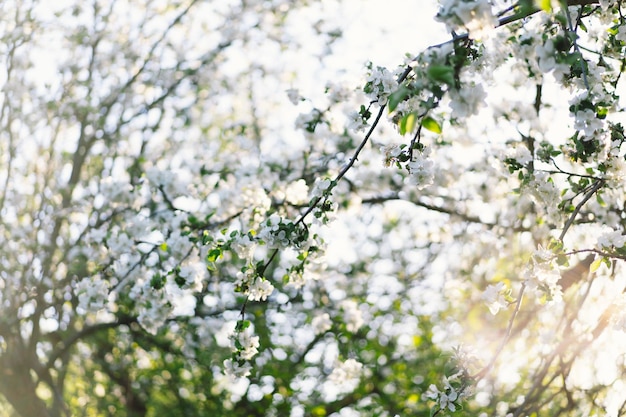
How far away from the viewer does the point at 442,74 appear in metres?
1.57

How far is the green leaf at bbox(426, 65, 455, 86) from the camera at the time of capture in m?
1.57

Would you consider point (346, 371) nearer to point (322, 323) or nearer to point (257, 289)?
point (322, 323)

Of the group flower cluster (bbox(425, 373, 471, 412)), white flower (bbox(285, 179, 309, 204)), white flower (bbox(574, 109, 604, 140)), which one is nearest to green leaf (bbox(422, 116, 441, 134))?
white flower (bbox(574, 109, 604, 140))

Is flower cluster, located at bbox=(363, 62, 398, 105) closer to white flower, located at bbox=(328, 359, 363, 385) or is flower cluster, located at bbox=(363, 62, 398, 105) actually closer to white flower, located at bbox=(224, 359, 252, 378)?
white flower, located at bbox=(224, 359, 252, 378)

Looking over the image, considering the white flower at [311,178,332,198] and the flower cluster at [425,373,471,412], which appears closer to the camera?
the flower cluster at [425,373,471,412]

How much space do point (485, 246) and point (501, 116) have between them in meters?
1.41

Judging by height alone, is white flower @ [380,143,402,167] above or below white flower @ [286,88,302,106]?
below

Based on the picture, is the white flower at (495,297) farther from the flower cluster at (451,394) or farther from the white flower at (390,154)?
the white flower at (390,154)

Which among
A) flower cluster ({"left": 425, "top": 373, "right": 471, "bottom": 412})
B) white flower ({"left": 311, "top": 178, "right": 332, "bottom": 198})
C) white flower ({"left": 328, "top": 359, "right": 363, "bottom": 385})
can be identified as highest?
white flower ({"left": 328, "top": 359, "right": 363, "bottom": 385})

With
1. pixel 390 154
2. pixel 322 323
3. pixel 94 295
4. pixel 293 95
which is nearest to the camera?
pixel 390 154

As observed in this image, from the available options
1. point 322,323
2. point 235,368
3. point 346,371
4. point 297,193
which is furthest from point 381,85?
point 322,323

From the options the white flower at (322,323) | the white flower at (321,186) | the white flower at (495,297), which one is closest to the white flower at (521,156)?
the white flower at (495,297)

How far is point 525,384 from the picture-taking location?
457 centimetres

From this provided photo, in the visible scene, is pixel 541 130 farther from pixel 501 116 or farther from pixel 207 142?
pixel 207 142
